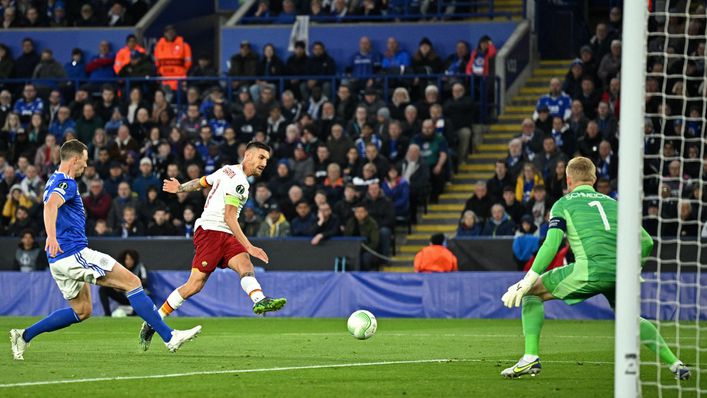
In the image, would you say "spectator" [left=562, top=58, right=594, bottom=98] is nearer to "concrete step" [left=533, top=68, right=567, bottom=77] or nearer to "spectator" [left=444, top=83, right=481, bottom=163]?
"spectator" [left=444, top=83, right=481, bottom=163]

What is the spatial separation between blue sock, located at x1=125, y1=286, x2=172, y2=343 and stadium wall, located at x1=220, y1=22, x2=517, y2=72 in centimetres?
Result: 1808

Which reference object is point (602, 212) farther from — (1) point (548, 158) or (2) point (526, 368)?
(1) point (548, 158)

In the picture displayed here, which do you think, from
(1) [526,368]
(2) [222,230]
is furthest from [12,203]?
(1) [526,368]

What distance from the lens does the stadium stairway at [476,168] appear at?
25453 millimetres

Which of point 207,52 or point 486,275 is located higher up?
point 207,52

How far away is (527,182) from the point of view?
24.1 metres

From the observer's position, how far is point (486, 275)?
21469 mm

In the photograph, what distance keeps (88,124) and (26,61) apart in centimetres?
421

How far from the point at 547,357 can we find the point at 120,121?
1788 cm

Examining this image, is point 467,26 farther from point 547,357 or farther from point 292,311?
point 547,357

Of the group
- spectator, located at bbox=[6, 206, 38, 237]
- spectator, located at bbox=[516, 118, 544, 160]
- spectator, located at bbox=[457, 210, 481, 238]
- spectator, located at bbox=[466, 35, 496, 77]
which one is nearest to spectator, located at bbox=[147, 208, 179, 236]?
spectator, located at bbox=[6, 206, 38, 237]

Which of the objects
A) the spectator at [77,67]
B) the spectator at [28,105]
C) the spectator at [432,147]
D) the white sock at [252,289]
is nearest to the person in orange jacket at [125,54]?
the spectator at [77,67]

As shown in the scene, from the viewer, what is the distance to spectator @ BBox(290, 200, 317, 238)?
24.1 metres

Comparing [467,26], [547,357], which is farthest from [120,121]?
[547,357]
